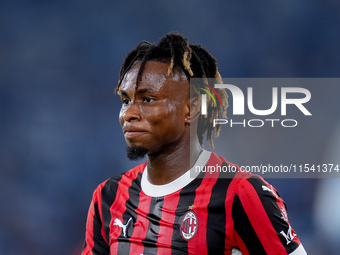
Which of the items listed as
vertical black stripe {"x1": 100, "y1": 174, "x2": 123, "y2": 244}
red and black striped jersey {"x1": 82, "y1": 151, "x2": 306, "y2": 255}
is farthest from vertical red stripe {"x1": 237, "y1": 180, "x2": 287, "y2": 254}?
vertical black stripe {"x1": 100, "y1": 174, "x2": 123, "y2": 244}

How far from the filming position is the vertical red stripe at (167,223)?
2.13m

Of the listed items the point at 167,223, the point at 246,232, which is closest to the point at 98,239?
the point at 167,223

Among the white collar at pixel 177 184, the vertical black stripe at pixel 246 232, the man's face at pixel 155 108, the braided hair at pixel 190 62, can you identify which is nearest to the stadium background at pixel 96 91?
the braided hair at pixel 190 62

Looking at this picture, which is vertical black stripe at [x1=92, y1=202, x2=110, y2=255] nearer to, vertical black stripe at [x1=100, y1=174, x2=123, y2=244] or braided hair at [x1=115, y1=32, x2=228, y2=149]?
vertical black stripe at [x1=100, y1=174, x2=123, y2=244]

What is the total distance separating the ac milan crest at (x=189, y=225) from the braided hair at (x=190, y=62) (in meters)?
0.44

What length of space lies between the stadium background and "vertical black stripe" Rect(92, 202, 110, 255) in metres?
2.05

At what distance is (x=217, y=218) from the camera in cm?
212

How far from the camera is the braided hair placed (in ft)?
7.54

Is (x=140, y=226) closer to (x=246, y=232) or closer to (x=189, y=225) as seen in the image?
(x=189, y=225)

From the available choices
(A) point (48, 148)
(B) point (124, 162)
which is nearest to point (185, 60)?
(B) point (124, 162)

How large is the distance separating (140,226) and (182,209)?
0.21m

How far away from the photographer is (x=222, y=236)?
2080 mm

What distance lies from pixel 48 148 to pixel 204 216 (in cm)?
290

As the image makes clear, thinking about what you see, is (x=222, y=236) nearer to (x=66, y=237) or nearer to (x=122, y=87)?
(x=122, y=87)
